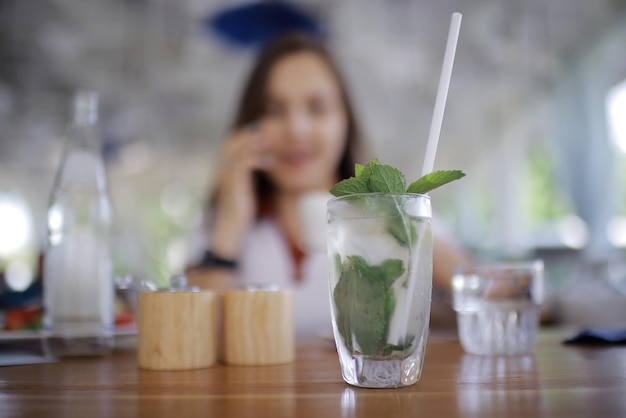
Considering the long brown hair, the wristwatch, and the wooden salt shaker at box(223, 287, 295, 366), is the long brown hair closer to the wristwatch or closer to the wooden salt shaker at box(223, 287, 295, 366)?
the wristwatch

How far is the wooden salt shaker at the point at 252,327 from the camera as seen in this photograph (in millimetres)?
784

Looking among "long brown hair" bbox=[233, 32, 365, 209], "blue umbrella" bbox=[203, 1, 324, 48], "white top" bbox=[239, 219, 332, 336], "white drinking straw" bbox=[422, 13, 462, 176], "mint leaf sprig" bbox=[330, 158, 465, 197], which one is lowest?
"white top" bbox=[239, 219, 332, 336]

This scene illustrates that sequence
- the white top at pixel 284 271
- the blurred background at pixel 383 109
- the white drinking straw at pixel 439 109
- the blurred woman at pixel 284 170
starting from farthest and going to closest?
the blurred background at pixel 383 109
the blurred woman at pixel 284 170
the white top at pixel 284 271
the white drinking straw at pixel 439 109

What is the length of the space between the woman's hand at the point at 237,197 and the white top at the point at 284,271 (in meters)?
0.07

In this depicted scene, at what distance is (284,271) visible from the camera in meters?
2.73

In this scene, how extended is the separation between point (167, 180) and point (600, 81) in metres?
2.77

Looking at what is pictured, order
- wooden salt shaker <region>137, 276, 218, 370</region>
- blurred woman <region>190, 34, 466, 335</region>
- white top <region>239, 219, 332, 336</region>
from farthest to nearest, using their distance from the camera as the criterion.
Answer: blurred woman <region>190, 34, 466, 335</region> → white top <region>239, 219, 332, 336</region> → wooden salt shaker <region>137, 276, 218, 370</region>

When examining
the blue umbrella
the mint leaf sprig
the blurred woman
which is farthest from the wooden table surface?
the blue umbrella

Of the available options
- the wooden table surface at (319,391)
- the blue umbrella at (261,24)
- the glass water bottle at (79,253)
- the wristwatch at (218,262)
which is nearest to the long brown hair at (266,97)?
the blue umbrella at (261,24)

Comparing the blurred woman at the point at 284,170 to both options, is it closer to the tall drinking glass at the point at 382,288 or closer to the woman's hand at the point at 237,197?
the woman's hand at the point at 237,197

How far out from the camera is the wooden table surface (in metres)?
0.48

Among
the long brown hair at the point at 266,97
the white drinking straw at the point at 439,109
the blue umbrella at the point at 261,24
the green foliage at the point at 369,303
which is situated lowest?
the green foliage at the point at 369,303

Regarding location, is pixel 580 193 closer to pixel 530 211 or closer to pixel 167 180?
pixel 530 211

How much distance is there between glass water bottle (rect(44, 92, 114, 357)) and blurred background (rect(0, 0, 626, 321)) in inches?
86.6
